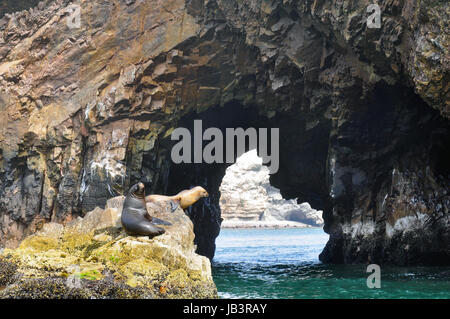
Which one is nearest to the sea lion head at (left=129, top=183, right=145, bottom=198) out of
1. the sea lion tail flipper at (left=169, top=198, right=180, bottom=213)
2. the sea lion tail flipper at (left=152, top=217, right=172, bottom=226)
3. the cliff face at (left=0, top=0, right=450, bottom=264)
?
the sea lion tail flipper at (left=152, top=217, right=172, bottom=226)

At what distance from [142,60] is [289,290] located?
12980mm

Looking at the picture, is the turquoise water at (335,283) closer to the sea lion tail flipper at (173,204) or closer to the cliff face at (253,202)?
the sea lion tail flipper at (173,204)

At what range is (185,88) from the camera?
23844 millimetres

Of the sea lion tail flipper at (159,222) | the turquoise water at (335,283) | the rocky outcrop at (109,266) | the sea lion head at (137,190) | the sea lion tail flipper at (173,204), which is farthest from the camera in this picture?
the turquoise water at (335,283)

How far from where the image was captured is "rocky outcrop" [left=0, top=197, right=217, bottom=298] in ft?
29.4

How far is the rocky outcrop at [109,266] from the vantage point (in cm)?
896

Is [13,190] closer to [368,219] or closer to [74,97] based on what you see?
[74,97]

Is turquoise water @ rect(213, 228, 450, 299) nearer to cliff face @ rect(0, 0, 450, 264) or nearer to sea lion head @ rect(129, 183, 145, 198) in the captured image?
cliff face @ rect(0, 0, 450, 264)

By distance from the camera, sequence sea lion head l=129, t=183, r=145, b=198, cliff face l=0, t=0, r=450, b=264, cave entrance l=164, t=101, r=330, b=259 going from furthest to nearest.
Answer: cave entrance l=164, t=101, r=330, b=259 → cliff face l=0, t=0, r=450, b=264 → sea lion head l=129, t=183, r=145, b=198

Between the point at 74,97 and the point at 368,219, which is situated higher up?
the point at 74,97

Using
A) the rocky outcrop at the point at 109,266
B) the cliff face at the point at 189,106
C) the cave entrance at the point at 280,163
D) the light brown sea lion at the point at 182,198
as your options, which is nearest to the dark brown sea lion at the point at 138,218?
the rocky outcrop at the point at 109,266

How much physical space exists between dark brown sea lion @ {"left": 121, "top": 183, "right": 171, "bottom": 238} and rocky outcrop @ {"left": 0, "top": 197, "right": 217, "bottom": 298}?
248 mm

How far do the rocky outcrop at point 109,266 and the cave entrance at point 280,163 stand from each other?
11.6 metres

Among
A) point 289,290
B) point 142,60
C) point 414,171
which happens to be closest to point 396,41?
point 414,171
